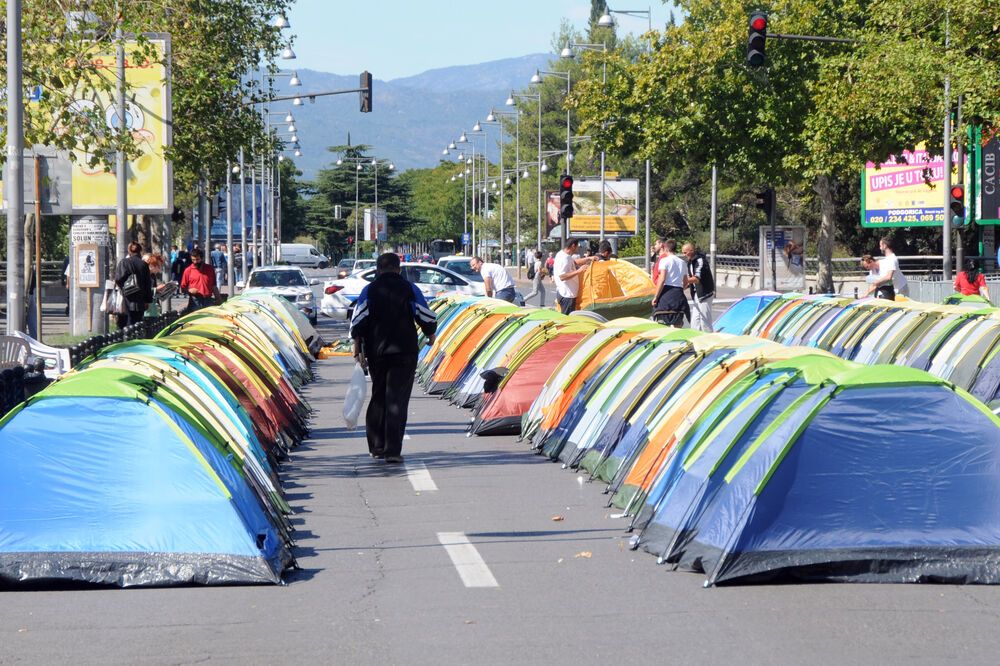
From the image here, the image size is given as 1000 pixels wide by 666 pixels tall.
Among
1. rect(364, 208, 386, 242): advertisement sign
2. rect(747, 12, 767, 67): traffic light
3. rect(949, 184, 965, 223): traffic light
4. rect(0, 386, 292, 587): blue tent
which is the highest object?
rect(747, 12, 767, 67): traffic light

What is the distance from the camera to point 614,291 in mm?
25688

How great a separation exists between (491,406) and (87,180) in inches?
593

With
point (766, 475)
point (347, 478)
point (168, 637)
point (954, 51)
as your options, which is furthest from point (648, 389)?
point (954, 51)

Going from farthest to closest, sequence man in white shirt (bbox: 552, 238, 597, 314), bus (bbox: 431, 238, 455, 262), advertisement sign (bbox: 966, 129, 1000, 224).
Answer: bus (bbox: 431, 238, 455, 262)
advertisement sign (bbox: 966, 129, 1000, 224)
man in white shirt (bbox: 552, 238, 597, 314)

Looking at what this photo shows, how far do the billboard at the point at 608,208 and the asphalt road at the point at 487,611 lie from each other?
6985 centimetres

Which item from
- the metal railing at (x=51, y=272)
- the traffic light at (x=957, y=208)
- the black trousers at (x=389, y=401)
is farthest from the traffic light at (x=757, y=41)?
the metal railing at (x=51, y=272)

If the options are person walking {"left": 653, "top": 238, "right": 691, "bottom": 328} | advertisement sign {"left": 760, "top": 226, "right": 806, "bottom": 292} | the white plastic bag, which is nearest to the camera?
the white plastic bag

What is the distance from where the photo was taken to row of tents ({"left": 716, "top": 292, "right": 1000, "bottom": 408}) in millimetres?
14109

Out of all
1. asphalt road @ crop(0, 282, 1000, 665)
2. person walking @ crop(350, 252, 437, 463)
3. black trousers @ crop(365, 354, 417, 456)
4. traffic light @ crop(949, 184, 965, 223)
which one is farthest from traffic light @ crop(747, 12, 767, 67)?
asphalt road @ crop(0, 282, 1000, 665)

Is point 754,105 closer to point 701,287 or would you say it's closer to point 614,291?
point 614,291

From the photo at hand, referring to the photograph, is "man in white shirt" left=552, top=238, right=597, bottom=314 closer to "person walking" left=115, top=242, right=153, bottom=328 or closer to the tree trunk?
"person walking" left=115, top=242, right=153, bottom=328

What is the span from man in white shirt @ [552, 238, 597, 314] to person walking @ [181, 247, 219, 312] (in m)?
7.33

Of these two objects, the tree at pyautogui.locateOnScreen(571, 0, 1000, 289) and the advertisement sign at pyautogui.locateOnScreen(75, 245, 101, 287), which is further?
the tree at pyautogui.locateOnScreen(571, 0, 1000, 289)

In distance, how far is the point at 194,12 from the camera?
30.1 meters
